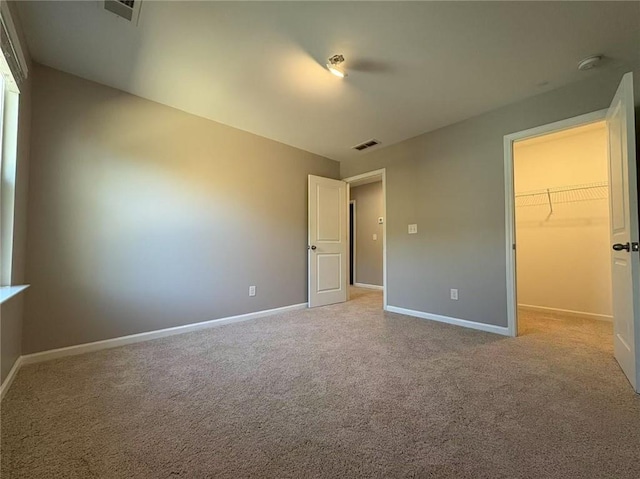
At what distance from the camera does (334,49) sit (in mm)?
2016

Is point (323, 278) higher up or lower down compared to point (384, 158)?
lower down

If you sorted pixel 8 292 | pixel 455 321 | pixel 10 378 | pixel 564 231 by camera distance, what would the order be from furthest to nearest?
pixel 564 231
pixel 455 321
pixel 10 378
pixel 8 292

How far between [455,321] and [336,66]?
2857mm

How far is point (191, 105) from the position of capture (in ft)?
9.34

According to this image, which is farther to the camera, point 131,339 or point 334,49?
point 131,339

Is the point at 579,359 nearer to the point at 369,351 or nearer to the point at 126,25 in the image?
the point at 369,351

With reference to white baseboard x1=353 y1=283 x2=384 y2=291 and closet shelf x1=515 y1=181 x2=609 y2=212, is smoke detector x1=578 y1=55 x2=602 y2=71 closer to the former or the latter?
closet shelf x1=515 y1=181 x2=609 y2=212

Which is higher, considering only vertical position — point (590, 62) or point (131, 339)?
point (590, 62)

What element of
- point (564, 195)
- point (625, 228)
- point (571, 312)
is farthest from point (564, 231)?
point (625, 228)

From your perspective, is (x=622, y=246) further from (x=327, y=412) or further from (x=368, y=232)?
(x=368, y=232)

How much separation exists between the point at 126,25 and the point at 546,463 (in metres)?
3.24

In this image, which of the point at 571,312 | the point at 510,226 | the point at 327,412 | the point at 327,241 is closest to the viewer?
the point at 327,412

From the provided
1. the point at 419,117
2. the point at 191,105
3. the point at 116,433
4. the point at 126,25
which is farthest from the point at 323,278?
the point at 126,25

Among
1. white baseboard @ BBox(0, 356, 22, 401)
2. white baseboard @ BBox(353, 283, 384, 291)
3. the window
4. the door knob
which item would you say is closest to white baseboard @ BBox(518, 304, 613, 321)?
the door knob
